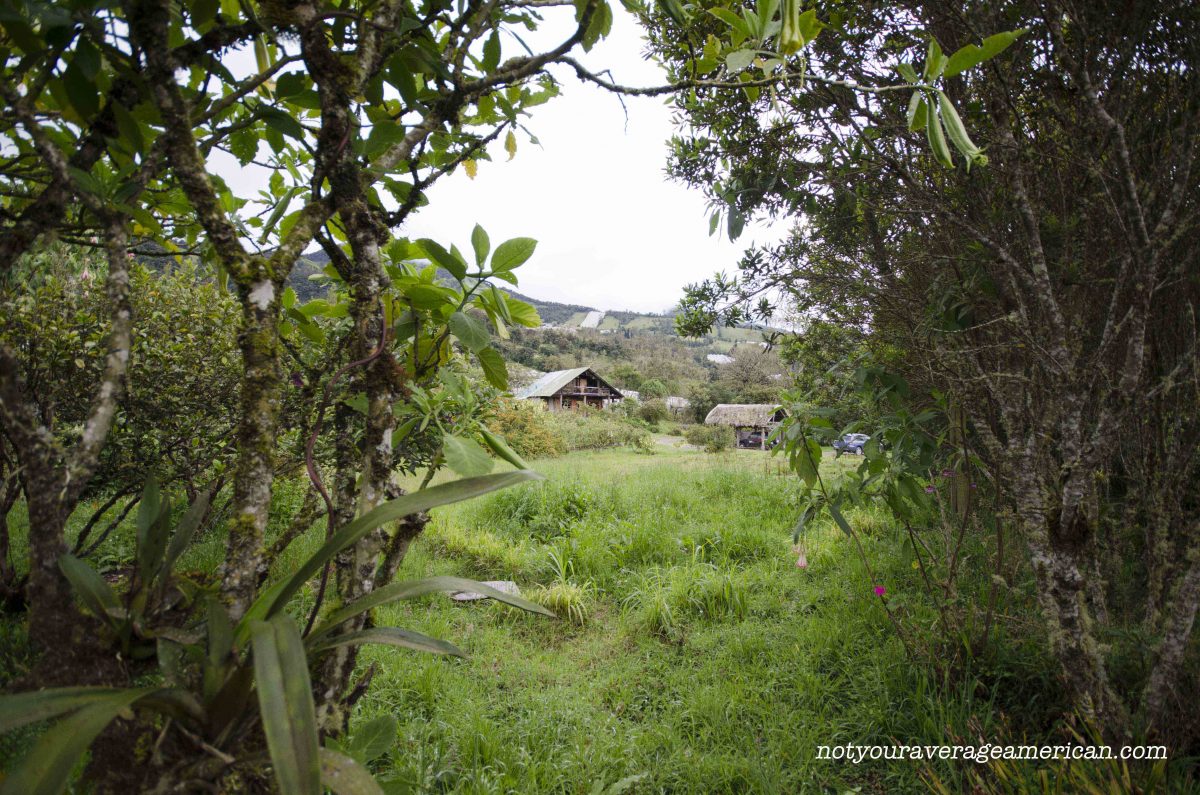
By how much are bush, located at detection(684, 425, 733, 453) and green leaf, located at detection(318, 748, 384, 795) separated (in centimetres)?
1570

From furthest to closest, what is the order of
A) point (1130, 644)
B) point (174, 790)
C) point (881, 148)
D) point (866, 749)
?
point (881, 148) → point (866, 749) → point (1130, 644) → point (174, 790)

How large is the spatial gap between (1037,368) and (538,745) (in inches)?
96.4

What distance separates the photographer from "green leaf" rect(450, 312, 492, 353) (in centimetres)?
83

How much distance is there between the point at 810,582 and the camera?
393cm

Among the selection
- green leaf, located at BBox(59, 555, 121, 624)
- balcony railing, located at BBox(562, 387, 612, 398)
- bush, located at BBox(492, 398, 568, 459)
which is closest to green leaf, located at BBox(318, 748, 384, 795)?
green leaf, located at BBox(59, 555, 121, 624)

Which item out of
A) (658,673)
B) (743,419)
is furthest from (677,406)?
(658,673)

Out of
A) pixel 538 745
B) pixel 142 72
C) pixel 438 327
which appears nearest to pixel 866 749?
pixel 538 745

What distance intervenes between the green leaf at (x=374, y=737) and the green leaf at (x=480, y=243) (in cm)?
78

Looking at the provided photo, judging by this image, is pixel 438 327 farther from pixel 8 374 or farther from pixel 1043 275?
pixel 1043 275

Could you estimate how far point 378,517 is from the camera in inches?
24.6

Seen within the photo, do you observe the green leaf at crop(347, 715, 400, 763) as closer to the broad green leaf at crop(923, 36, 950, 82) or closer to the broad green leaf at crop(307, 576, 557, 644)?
the broad green leaf at crop(307, 576, 557, 644)

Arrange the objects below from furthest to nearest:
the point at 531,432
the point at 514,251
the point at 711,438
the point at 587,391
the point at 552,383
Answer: the point at 587,391
the point at 552,383
the point at 711,438
the point at 531,432
the point at 514,251

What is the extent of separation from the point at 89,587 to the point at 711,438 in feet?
59.3

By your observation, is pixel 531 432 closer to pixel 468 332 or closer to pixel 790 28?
pixel 468 332
